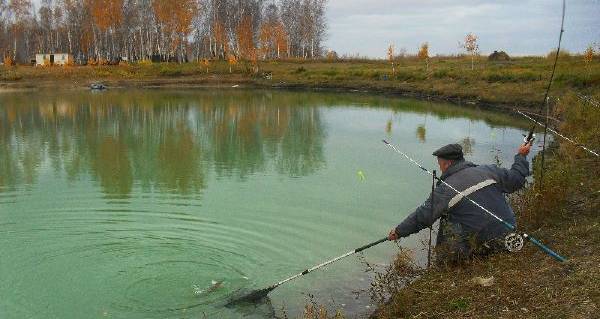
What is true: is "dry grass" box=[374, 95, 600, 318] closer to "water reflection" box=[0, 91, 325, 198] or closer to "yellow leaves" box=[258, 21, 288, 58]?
"water reflection" box=[0, 91, 325, 198]

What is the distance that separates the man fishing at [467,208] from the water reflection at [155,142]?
28.1 ft

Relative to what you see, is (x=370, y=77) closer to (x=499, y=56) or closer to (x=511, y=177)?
(x=499, y=56)

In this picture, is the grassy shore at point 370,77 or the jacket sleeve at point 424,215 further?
the grassy shore at point 370,77

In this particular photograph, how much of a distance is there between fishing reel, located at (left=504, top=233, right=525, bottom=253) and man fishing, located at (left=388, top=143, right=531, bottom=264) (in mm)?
105

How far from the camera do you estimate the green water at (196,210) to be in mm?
8742

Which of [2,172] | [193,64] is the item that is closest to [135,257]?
[2,172]

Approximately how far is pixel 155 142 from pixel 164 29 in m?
62.2

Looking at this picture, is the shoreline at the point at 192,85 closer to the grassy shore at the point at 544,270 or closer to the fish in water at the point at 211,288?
the grassy shore at the point at 544,270

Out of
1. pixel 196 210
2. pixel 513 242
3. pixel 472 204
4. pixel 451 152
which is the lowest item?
pixel 196 210

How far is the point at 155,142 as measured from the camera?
2358 cm

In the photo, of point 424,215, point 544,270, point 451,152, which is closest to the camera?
point 544,270

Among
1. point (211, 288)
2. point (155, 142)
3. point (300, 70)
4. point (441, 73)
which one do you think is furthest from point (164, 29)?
point (211, 288)

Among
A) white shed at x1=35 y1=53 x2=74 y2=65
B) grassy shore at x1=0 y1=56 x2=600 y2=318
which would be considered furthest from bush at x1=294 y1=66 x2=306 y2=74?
grassy shore at x1=0 y1=56 x2=600 y2=318

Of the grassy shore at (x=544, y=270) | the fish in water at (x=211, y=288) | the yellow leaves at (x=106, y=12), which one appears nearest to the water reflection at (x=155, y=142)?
the fish in water at (x=211, y=288)
